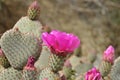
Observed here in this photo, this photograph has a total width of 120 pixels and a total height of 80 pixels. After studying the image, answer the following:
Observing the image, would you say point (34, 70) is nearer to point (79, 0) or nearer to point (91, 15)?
point (79, 0)

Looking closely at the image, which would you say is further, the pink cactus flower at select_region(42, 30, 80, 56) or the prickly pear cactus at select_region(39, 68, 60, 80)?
the prickly pear cactus at select_region(39, 68, 60, 80)

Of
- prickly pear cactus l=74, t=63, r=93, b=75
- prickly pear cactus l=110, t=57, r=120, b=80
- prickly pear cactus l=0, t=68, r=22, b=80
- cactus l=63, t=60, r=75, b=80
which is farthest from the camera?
prickly pear cactus l=74, t=63, r=93, b=75

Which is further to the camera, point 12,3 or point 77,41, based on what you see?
point 12,3

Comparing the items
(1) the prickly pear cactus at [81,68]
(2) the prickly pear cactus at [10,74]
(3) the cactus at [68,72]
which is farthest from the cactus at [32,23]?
(1) the prickly pear cactus at [81,68]

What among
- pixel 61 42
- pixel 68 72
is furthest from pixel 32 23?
pixel 61 42

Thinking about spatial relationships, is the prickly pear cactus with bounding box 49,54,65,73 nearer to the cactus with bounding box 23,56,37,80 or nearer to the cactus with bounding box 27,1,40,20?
the cactus with bounding box 23,56,37,80

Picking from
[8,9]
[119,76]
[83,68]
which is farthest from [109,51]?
[8,9]

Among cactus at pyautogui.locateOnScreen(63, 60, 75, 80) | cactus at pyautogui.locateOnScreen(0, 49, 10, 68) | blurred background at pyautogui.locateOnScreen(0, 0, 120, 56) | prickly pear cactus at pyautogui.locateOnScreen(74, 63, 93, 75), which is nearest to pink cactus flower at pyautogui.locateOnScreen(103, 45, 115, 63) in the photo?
cactus at pyautogui.locateOnScreen(63, 60, 75, 80)
